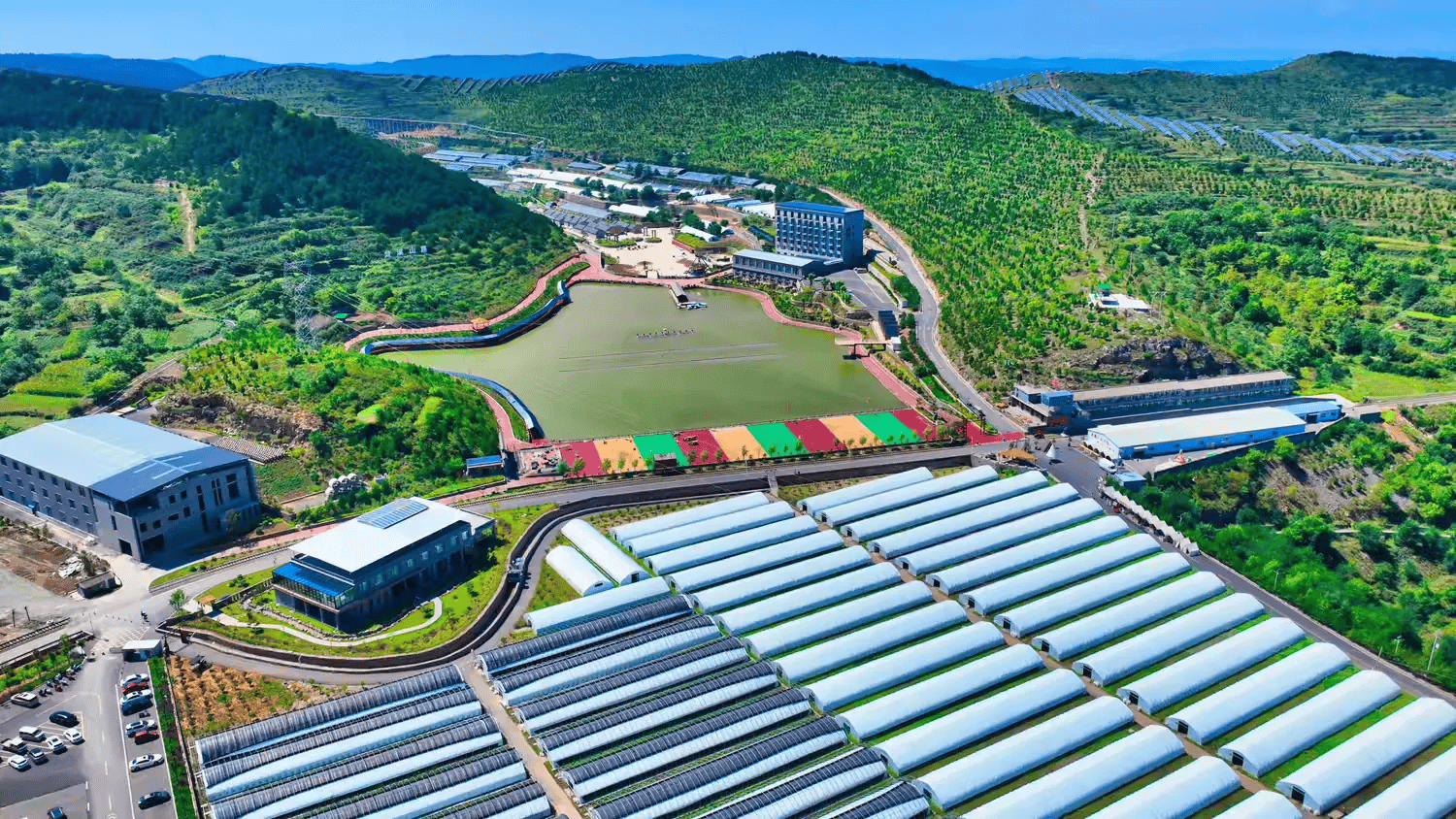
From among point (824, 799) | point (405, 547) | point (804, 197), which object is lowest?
point (824, 799)

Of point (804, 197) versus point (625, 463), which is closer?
point (625, 463)

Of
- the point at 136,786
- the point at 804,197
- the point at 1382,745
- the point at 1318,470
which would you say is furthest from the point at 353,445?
the point at 804,197

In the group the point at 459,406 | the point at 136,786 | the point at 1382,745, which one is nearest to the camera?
the point at 136,786

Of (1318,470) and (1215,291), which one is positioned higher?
(1215,291)

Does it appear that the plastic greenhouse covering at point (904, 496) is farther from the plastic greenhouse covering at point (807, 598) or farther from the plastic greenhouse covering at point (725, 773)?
the plastic greenhouse covering at point (725, 773)

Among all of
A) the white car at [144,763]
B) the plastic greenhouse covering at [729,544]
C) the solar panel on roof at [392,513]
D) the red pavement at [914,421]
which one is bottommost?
the white car at [144,763]

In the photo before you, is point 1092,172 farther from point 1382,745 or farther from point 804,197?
point 1382,745

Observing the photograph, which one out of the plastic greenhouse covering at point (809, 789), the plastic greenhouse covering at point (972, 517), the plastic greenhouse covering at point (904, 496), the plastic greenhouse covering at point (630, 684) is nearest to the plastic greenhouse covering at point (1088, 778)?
the plastic greenhouse covering at point (809, 789)
